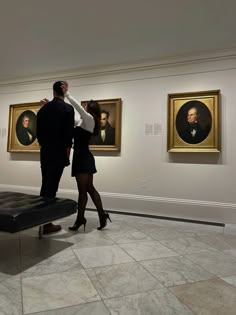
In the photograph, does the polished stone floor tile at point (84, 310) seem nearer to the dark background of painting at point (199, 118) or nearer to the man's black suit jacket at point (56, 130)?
the man's black suit jacket at point (56, 130)

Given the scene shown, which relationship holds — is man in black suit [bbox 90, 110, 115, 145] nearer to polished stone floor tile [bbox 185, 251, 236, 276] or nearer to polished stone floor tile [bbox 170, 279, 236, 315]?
polished stone floor tile [bbox 185, 251, 236, 276]

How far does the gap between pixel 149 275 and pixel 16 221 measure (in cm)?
97

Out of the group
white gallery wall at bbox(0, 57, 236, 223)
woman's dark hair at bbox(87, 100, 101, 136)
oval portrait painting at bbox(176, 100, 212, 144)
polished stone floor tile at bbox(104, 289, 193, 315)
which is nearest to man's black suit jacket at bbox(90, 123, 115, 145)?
white gallery wall at bbox(0, 57, 236, 223)

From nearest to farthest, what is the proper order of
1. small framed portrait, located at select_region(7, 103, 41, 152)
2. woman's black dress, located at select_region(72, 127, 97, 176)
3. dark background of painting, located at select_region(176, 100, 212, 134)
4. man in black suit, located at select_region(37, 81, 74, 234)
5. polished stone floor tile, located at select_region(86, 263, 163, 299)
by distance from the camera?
polished stone floor tile, located at select_region(86, 263, 163, 299)
man in black suit, located at select_region(37, 81, 74, 234)
woman's black dress, located at select_region(72, 127, 97, 176)
dark background of painting, located at select_region(176, 100, 212, 134)
small framed portrait, located at select_region(7, 103, 41, 152)

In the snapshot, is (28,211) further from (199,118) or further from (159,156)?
(199,118)

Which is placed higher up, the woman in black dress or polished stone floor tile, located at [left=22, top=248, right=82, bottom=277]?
the woman in black dress

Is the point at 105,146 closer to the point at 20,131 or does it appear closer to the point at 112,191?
the point at 112,191

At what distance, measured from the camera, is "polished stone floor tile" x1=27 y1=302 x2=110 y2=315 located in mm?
1188

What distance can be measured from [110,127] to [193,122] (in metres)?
1.38

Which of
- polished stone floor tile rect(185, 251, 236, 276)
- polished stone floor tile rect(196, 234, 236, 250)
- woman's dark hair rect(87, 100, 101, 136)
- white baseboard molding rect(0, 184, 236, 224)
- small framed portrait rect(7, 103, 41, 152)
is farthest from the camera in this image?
small framed portrait rect(7, 103, 41, 152)

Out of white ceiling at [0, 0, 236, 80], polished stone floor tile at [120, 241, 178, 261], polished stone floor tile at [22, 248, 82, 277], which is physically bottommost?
polished stone floor tile at [120, 241, 178, 261]

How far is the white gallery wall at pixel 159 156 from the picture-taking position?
11.6 ft

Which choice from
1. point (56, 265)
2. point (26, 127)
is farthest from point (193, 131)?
point (26, 127)

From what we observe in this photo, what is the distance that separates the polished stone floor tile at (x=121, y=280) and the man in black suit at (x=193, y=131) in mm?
2336
